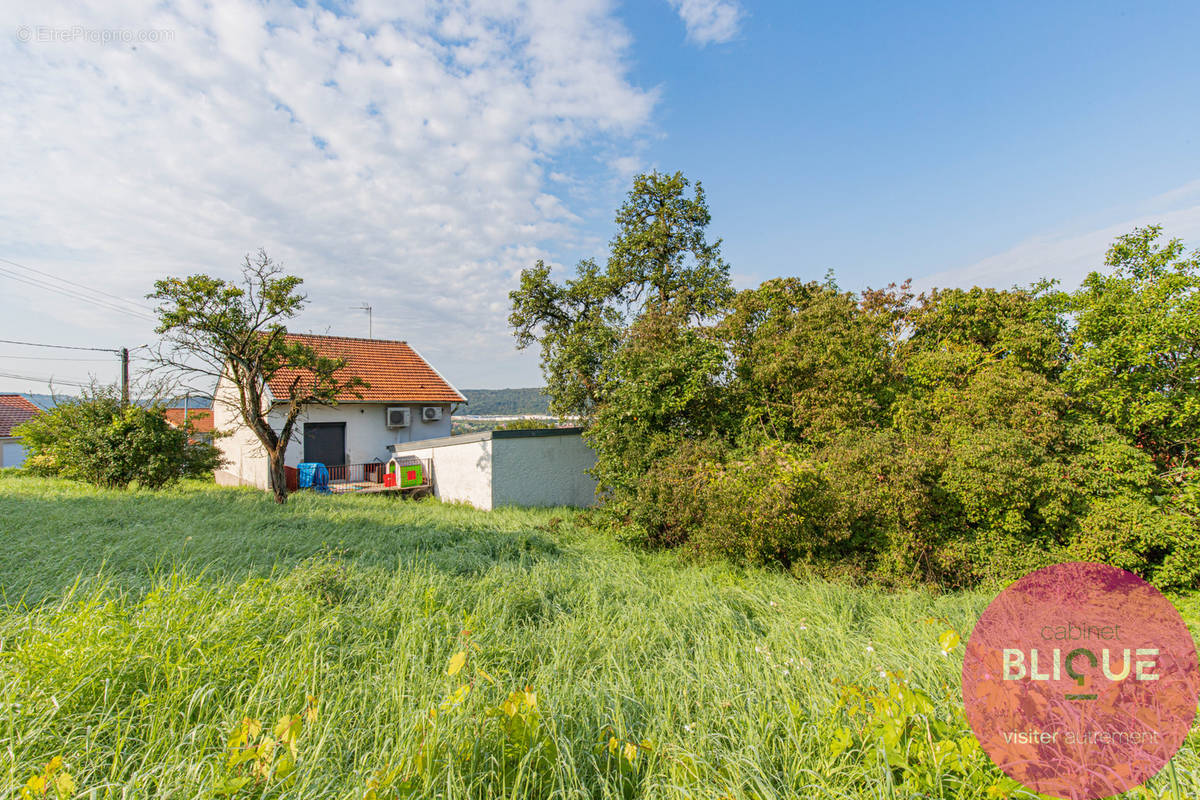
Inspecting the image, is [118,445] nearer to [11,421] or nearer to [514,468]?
[514,468]

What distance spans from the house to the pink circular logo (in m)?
15.7

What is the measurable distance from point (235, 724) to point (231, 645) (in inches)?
30.0

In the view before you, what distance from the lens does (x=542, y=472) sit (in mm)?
12078

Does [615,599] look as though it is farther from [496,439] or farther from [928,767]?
[496,439]

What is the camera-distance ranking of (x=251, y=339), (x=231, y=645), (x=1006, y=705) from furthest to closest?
1. (x=251, y=339)
2. (x=231, y=645)
3. (x=1006, y=705)

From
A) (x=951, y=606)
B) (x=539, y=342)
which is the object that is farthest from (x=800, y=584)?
(x=539, y=342)

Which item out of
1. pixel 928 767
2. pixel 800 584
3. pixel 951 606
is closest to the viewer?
pixel 928 767

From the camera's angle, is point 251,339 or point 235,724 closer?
point 235,724

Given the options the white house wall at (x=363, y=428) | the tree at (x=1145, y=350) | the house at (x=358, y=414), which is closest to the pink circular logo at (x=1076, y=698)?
the tree at (x=1145, y=350)

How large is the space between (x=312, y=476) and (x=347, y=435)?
237 cm

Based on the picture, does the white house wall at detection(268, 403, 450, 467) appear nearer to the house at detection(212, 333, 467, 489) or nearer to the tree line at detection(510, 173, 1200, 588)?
the house at detection(212, 333, 467, 489)

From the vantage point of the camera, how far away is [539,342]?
13.3 meters

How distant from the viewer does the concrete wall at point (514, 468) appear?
1138 cm

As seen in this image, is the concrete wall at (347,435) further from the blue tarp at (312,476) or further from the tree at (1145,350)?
the tree at (1145,350)
